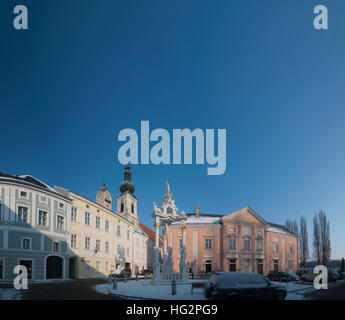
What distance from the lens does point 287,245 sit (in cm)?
5241

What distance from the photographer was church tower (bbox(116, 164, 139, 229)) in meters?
75.7

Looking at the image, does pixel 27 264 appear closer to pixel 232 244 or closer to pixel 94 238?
pixel 94 238

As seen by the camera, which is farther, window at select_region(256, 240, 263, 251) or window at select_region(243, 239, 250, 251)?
window at select_region(256, 240, 263, 251)

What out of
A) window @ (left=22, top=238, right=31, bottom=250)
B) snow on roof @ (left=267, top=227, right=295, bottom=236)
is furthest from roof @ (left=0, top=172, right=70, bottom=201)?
snow on roof @ (left=267, top=227, right=295, bottom=236)

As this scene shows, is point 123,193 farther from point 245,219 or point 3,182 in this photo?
point 3,182

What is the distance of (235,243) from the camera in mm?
48625

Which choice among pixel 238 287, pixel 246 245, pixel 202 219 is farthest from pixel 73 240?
pixel 246 245

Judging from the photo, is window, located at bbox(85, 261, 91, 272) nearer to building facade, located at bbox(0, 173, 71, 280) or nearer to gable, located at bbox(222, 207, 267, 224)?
building facade, located at bbox(0, 173, 71, 280)

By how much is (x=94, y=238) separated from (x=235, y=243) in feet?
78.1

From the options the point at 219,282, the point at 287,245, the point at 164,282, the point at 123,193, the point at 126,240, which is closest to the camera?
the point at 219,282

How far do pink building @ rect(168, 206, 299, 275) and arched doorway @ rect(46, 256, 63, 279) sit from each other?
2197 cm

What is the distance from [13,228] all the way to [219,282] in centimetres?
1728

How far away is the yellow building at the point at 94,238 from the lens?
98.4 feet
